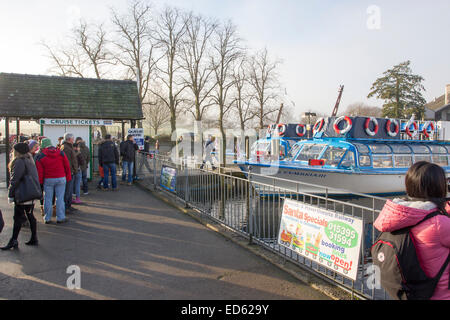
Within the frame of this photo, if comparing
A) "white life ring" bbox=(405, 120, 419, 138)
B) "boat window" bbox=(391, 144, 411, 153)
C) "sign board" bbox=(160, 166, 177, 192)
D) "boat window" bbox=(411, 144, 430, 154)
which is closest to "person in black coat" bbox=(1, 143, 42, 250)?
"sign board" bbox=(160, 166, 177, 192)

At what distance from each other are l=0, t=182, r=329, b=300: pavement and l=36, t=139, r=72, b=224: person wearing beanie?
39cm

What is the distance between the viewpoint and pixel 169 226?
729cm

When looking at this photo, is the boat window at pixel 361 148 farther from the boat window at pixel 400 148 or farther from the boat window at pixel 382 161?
the boat window at pixel 400 148

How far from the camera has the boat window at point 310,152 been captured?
565 inches

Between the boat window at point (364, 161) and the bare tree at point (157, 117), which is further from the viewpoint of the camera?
the bare tree at point (157, 117)

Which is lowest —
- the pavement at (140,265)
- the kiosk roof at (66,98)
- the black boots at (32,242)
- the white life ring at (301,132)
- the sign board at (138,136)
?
the pavement at (140,265)

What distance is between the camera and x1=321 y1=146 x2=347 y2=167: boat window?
1359 cm

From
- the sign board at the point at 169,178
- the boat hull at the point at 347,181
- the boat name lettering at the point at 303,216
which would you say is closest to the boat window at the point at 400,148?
the boat hull at the point at 347,181

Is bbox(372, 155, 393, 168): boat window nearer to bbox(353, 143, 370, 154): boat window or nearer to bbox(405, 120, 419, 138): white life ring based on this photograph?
bbox(353, 143, 370, 154): boat window

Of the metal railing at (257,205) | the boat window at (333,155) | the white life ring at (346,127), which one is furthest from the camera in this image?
the white life ring at (346,127)

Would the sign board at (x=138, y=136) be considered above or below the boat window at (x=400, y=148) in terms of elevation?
above

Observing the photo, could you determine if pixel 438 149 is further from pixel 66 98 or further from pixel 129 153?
pixel 66 98

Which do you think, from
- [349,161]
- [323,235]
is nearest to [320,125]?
[349,161]
